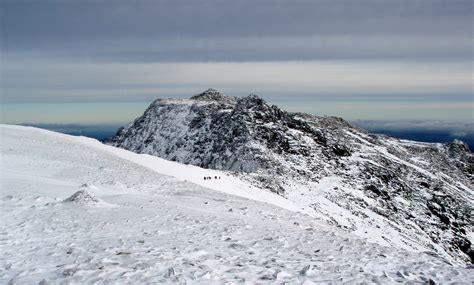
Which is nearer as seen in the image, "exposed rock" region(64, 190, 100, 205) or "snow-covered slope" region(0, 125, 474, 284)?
"snow-covered slope" region(0, 125, 474, 284)

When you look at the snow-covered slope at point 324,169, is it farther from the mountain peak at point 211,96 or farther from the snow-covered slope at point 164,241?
the snow-covered slope at point 164,241

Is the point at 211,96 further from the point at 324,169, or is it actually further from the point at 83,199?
the point at 83,199

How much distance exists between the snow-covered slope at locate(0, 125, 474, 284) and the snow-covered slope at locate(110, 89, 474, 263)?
22668 mm

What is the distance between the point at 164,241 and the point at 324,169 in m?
60.4

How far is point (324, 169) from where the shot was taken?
70125 millimetres

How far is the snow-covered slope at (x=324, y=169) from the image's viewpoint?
5144 centimetres

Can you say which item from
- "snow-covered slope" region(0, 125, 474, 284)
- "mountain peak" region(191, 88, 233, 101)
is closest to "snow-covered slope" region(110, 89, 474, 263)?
"mountain peak" region(191, 88, 233, 101)

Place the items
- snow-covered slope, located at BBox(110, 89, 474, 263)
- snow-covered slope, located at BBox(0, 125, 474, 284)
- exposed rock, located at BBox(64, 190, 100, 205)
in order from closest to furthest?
1. snow-covered slope, located at BBox(0, 125, 474, 284)
2. exposed rock, located at BBox(64, 190, 100, 205)
3. snow-covered slope, located at BBox(110, 89, 474, 263)

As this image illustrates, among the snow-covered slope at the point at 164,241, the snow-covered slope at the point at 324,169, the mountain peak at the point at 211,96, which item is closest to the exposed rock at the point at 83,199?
the snow-covered slope at the point at 164,241

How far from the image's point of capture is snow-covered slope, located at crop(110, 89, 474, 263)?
5144cm

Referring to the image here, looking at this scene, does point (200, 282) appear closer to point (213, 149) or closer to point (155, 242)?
point (155, 242)

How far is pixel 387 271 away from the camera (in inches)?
403

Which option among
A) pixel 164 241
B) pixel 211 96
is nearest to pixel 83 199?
pixel 164 241

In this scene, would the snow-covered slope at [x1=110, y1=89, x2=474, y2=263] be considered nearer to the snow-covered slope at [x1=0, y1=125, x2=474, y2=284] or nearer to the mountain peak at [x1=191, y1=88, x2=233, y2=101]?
the mountain peak at [x1=191, y1=88, x2=233, y2=101]
